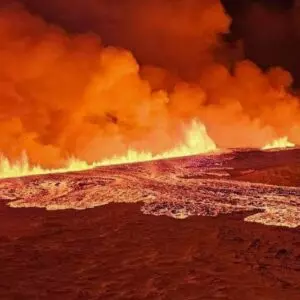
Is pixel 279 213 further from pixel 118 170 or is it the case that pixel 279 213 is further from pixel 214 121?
pixel 214 121

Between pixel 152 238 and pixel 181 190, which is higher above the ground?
pixel 181 190

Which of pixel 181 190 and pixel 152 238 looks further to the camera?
pixel 181 190

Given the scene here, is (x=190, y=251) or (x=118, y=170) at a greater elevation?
(x=118, y=170)

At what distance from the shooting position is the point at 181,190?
17.2 meters

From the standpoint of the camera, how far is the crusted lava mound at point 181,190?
45.9 feet

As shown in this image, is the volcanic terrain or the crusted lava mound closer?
the volcanic terrain

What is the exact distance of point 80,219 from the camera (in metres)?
13.4

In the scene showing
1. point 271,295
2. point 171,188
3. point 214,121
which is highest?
point 214,121

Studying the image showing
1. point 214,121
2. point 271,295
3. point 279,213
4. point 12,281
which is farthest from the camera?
point 214,121

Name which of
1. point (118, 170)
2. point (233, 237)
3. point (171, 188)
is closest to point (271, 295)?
point (233, 237)

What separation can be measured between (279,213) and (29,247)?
6488 mm

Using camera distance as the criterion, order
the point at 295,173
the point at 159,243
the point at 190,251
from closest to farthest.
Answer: the point at 190,251 < the point at 159,243 < the point at 295,173

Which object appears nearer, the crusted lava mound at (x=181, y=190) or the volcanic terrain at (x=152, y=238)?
the volcanic terrain at (x=152, y=238)

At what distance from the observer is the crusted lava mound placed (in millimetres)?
14000
